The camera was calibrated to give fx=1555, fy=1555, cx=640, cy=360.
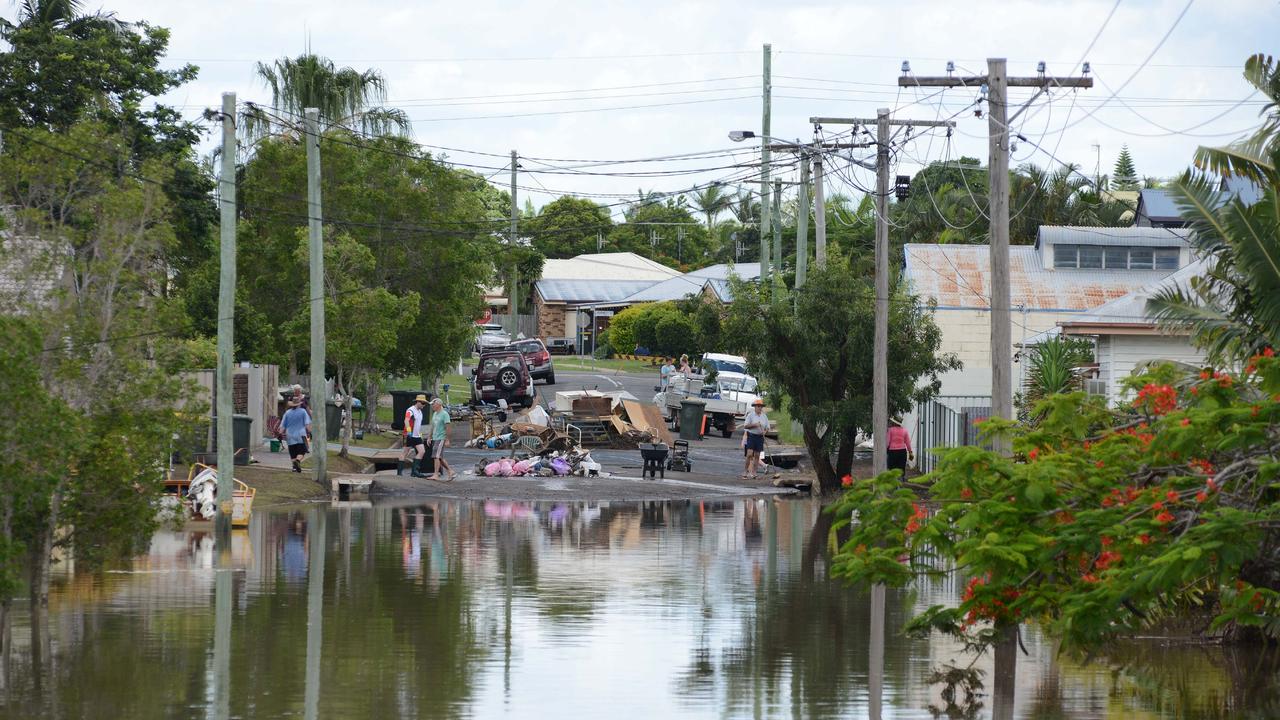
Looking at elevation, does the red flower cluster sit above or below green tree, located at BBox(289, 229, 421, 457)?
below

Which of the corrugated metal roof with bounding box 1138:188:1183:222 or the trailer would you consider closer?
the corrugated metal roof with bounding box 1138:188:1183:222

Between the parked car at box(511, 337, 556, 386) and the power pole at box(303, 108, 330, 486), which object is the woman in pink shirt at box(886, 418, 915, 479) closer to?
the power pole at box(303, 108, 330, 486)

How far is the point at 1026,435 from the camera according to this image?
13195mm

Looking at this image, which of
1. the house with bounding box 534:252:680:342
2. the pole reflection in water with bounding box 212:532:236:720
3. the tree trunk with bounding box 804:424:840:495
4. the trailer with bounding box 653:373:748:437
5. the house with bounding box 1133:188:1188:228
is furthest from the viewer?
the house with bounding box 534:252:680:342

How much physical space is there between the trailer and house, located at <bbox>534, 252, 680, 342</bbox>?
38267mm

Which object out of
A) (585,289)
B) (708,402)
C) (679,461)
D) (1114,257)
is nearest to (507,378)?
(708,402)

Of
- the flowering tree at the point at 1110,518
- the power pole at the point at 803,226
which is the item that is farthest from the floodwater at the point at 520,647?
the power pole at the point at 803,226

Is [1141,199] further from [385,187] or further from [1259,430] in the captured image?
[1259,430]

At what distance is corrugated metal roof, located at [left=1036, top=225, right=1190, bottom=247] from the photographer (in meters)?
42.4

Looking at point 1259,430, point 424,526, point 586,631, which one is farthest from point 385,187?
point 1259,430

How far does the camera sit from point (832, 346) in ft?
105

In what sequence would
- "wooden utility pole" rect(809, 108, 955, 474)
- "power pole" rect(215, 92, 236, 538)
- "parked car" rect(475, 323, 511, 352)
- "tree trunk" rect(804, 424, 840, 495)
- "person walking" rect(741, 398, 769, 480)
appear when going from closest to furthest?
"power pole" rect(215, 92, 236, 538), "wooden utility pole" rect(809, 108, 955, 474), "tree trunk" rect(804, 424, 840, 495), "person walking" rect(741, 398, 769, 480), "parked car" rect(475, 323, 511, 352)

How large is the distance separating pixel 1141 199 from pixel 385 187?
22276 mm

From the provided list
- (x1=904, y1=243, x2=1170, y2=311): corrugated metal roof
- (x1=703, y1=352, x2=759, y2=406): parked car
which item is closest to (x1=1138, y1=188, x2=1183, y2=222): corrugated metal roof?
(x1=904, y1=243, x2=1170, y2=311): corrugated metal roof
